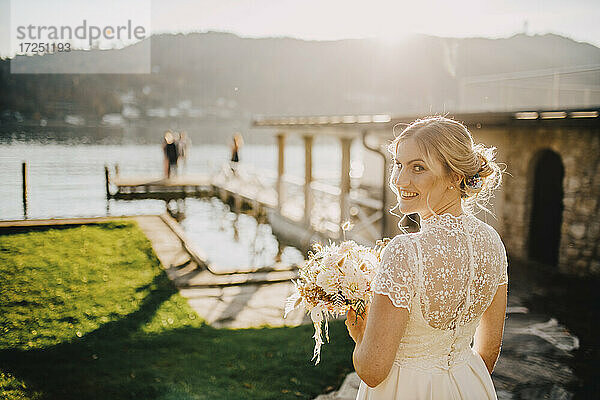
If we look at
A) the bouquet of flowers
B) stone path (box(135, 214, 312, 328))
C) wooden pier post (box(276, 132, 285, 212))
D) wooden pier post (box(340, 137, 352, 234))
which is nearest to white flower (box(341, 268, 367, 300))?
the bouquet of flowers

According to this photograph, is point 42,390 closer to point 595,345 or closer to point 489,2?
point 595,345

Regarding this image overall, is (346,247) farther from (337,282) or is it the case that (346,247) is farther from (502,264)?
(502,264)

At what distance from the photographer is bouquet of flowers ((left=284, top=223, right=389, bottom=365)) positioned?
2.26 metres

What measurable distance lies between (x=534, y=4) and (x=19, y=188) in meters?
17.9

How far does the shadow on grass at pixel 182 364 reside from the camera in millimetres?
4984

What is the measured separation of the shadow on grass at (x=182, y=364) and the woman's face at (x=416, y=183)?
348 centimetres

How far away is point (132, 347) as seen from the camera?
235 inches

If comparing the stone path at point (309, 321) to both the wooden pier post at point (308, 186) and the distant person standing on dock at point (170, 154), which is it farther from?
the distant person standing on dock at point (170, 154)

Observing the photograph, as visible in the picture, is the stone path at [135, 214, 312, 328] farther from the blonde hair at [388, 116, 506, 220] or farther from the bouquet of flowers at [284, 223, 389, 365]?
the blonde hair at [388, 116, 506, 220]

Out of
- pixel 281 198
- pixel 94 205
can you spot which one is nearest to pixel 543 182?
pixel 281 198

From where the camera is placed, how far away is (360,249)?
2.44 metres

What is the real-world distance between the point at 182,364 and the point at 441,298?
4173 millimetres

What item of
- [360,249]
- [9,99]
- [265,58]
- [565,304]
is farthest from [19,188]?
[265,58]

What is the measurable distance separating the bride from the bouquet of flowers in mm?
80
